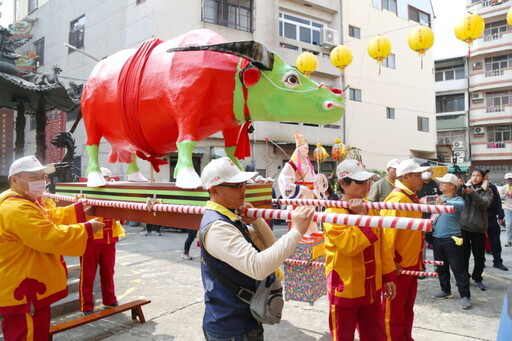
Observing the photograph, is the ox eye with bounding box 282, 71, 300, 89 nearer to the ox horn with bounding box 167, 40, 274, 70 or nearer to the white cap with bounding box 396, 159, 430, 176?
the ox horn with bounding box 167, 40, 274, 70

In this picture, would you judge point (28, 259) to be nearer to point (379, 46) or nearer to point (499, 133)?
point (379, 46)

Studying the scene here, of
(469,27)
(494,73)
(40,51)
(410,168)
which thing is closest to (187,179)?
(410,168)

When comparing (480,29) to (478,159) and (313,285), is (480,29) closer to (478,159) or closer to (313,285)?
(313,285)

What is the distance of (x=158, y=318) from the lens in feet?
14.5

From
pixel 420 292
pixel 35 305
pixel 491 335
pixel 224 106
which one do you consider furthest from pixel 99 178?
pixel 420 292

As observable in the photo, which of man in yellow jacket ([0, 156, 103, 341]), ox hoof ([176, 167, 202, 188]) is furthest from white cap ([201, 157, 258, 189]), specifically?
man in yellow jacket ([0, 156, 103, 341])

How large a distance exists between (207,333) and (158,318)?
2791 mm

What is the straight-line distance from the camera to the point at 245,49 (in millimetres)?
2539

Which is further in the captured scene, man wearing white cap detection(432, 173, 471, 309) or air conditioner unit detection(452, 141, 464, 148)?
air conditioner unit detection(452, 141, 464, 148)

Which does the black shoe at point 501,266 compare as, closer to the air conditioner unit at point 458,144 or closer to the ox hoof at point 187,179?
the ox hoof at point 187,179

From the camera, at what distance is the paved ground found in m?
3.92

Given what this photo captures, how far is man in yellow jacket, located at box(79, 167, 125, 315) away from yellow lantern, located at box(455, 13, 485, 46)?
7.98 meters

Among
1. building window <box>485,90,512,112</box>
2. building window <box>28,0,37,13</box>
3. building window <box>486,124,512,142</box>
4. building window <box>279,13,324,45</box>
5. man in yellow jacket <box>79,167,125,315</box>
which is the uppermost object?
building window <box>28,0,37,13</box>

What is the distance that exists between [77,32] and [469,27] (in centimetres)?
1599
